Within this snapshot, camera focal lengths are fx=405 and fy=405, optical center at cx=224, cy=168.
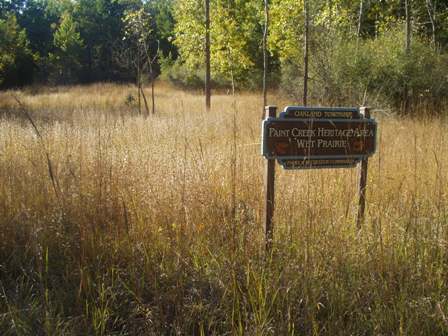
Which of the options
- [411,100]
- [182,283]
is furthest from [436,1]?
[182,283]

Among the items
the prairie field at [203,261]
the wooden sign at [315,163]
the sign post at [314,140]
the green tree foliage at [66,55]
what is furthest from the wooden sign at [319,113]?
the green tree foliage at [66,55]

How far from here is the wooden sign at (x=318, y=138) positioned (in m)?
2.63

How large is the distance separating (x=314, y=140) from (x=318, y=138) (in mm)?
38

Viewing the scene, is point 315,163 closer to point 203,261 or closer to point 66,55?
point 203,261

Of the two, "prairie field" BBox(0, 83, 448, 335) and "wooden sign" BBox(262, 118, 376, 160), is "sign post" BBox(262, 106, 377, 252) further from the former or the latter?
"prairie field" BBox(0, 83, 448, 335)

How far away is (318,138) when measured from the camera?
2.79 meters

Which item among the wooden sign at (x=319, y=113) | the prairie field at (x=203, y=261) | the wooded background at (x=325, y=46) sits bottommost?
the prairie field at (x=203, y=261)

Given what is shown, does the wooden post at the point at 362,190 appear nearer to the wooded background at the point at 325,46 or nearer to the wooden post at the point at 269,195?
the wooden post at the point at 269,195

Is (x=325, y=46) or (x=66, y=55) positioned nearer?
(x=325, y=46)

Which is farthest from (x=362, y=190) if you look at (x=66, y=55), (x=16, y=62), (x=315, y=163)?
(x=66, y=55)

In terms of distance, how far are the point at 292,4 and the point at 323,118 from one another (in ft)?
36.2

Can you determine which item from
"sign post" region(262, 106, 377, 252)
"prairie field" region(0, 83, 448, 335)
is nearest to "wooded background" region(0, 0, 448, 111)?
"sign post" region(262, 106, 377, 252)

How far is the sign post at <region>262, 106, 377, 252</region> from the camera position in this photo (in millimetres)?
2635

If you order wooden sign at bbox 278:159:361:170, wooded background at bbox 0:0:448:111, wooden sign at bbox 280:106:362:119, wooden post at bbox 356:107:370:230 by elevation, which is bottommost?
wooden post at bbox 356:107:370:230
